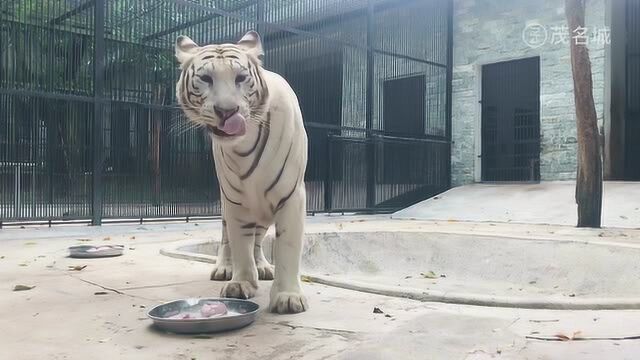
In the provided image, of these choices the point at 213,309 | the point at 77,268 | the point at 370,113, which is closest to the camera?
the point at 213,309

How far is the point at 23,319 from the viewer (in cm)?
331

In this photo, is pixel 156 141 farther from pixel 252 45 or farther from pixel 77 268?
pixel 252 45

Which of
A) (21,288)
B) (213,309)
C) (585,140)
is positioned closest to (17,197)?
(21,288)

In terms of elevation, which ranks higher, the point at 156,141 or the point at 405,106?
the point at 405,106

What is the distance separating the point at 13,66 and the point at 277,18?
5.49 m

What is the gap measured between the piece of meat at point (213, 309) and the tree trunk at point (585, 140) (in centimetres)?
732

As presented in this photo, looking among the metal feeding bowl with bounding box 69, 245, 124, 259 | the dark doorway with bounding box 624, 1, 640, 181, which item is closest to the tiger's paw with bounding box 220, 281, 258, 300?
the metal feeding bowl with bounding box 69, 245, 124, 259

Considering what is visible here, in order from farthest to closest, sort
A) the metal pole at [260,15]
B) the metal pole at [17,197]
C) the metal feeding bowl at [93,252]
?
the metal pole at [260,15]
the metal pole at [17,197]
the metal feeding bowl at [93,252]

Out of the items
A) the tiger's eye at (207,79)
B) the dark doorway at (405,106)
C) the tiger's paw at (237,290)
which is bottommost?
the tiger's paw at (237,290)

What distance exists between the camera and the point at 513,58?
1476 cm

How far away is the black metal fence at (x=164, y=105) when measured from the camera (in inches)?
347

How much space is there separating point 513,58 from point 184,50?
42.4ft

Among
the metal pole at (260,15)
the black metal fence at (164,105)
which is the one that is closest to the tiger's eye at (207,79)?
the black metal fence at (164,105)

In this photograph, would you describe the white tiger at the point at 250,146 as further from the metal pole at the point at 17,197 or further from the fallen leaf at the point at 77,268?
the metal pole at the point at 17,197
